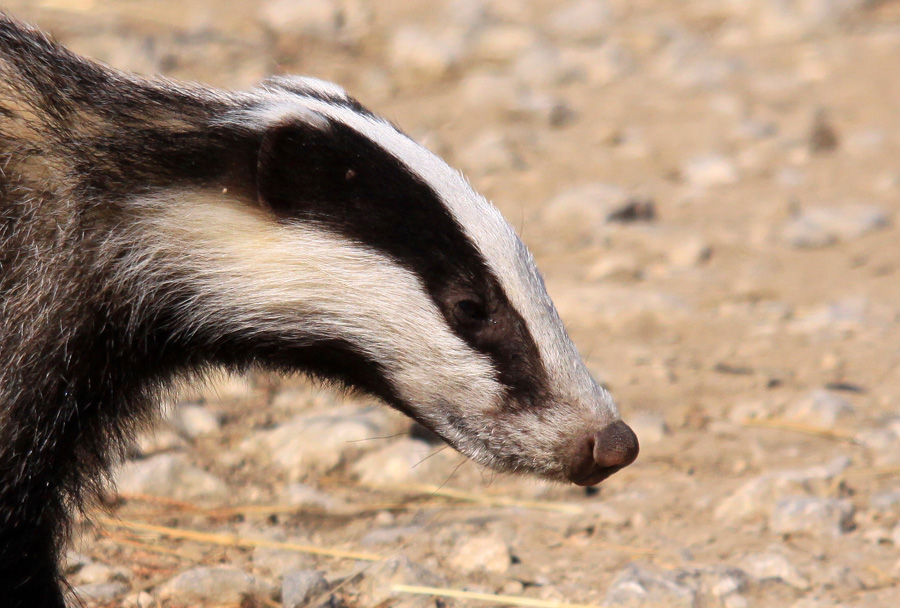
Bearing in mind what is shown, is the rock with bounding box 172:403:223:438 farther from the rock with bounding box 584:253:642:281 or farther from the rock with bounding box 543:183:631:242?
the rock with bounding box 543:183:631:242

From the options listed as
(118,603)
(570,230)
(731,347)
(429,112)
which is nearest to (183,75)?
(429,112)

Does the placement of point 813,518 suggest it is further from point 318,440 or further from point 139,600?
point 139,600

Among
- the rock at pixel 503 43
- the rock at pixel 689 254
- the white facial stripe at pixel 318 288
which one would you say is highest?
the rock at pixel 503 43

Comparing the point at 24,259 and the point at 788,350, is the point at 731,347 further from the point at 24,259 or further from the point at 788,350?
the point at 24,259

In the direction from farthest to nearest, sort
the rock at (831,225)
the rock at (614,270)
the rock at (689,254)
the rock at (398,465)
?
the rock at (831,225), the rock at (689,254), the rock at (614,270), the rock at (398,465)

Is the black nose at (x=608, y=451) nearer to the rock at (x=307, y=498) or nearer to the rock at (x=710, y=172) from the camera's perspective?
the rock at (x=307, y=498)

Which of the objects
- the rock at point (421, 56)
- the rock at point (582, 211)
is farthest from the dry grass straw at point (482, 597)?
the rock at point (421, 56)
